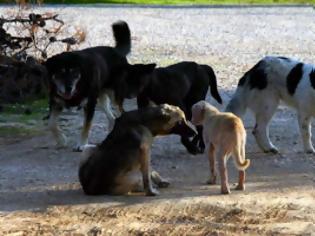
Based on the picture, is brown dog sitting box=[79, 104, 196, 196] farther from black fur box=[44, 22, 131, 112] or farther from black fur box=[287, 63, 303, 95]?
black fur box=[287, 63, 303, 95]

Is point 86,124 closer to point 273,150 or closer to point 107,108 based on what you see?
point 107,108

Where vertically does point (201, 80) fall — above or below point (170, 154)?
above

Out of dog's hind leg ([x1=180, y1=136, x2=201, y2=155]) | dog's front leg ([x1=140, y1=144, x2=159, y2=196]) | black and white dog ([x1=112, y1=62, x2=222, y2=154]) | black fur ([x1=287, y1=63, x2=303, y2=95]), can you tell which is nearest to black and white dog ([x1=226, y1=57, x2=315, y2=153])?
black fur ([x1=287, y1=63, x2=303, y2=95])

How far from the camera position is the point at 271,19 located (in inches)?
1251

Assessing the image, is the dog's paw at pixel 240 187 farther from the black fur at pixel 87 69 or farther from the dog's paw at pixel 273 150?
the black fur at pixel 87 69

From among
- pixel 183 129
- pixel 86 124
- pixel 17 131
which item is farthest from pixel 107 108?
pixel 183 129

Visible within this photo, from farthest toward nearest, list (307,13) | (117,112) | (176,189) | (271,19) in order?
(307,13)
(271,19)
(117,112)
(176,189)

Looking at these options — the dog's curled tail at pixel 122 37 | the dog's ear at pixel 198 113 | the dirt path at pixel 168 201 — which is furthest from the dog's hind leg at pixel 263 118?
the dog's ear at pixel 198 113

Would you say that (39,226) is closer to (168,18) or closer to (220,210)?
(220,210)

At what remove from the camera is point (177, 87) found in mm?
10945

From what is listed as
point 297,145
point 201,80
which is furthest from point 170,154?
point 297,145

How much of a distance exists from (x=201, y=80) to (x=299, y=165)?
5.62ft

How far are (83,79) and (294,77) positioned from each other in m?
2.55

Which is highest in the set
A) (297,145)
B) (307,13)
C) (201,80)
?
(201,80)
